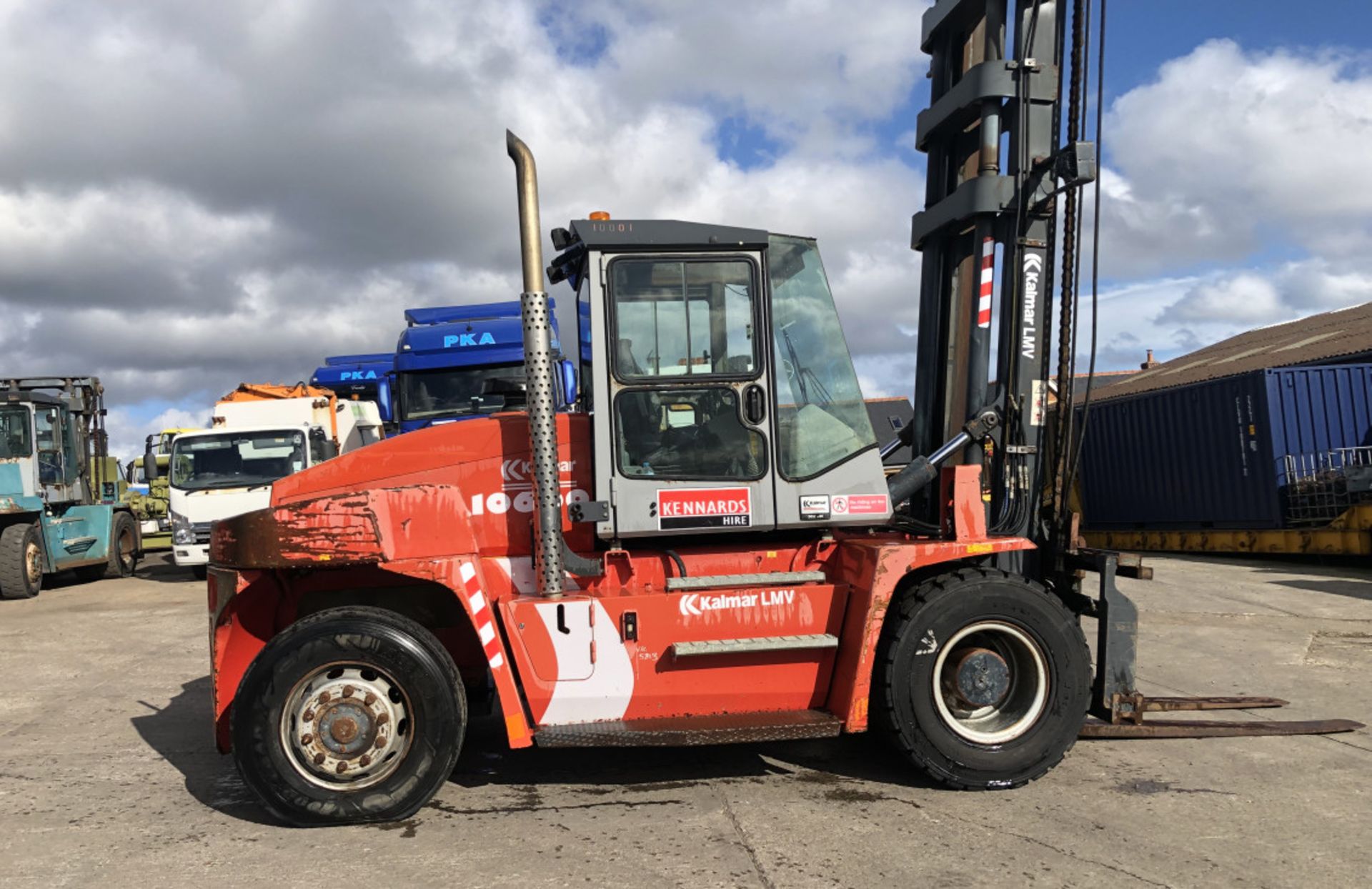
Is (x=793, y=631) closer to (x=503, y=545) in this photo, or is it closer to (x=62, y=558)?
(x=503, y=545)

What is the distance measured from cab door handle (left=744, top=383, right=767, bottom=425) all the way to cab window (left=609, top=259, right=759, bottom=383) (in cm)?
7

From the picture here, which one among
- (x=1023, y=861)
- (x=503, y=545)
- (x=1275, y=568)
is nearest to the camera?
(x=1023, y=861)

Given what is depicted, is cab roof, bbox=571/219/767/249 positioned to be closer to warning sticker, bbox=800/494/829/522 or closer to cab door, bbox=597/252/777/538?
cab door, bbox=597/252/777/538

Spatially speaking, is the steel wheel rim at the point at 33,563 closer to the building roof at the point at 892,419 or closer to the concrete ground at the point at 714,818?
the concrete ground at the point at 714,818

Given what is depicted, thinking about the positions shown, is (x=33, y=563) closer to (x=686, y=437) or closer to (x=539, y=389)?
(x=539, y=389)

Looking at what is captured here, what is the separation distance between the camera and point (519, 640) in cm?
468

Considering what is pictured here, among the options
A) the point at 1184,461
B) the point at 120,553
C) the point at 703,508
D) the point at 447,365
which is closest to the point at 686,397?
the point at 703,508

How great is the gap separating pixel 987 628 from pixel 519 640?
7.48 ft

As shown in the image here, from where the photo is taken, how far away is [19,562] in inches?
565

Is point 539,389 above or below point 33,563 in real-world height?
above

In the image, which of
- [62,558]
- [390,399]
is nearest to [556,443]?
[390,399]

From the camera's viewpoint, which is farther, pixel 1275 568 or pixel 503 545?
pixel 1275 568

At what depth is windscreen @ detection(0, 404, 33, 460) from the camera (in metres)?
15.3

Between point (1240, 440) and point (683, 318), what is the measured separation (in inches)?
581
